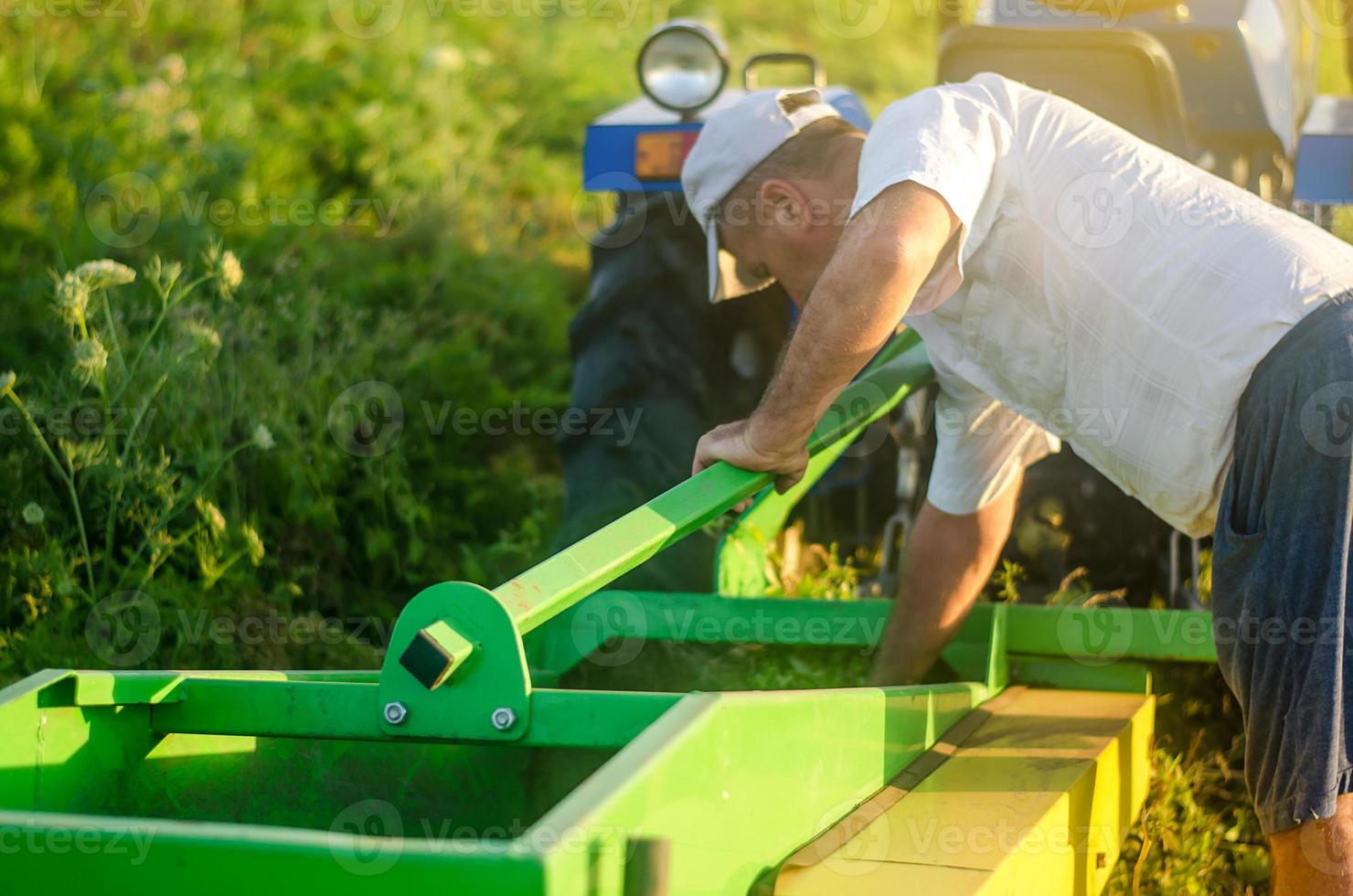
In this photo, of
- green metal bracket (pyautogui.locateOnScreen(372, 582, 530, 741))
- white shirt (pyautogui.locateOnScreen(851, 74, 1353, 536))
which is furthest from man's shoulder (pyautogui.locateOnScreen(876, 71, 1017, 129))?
green metal bracket (pyautogui.locateOnScreen(372, 582, 530, 741))

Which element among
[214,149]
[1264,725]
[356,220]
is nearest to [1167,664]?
[1264,725]

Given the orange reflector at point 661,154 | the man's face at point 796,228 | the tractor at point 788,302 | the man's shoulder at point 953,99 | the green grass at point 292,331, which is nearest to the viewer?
the man's shoulder at point 953,99

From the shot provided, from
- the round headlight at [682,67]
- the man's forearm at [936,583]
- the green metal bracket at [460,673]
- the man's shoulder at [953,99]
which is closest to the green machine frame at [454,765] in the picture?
the green metal bracket at [460,673]

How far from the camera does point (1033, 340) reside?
2.17 metres

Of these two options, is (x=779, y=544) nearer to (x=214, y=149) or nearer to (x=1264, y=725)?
(x=1264, y=725)

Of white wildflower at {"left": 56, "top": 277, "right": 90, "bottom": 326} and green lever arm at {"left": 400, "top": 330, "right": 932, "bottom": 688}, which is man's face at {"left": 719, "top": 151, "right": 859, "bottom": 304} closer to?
green lever arm at {"left": 400, "top": 330, "right": 932, "bottom": 688}

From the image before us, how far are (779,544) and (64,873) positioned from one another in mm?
2248

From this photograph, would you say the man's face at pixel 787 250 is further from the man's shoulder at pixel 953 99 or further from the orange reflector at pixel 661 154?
the orange reflector at pixel 661 154

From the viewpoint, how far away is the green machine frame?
126 centimetres

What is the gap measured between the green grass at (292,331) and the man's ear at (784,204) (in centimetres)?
81

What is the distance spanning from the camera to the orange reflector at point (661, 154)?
3.13 m

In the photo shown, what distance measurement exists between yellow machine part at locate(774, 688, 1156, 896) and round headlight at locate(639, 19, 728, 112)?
145 centimetres

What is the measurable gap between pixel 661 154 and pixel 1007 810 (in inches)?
67.6

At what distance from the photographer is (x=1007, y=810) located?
189cm
